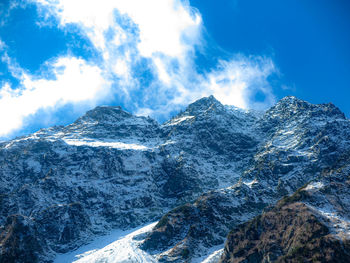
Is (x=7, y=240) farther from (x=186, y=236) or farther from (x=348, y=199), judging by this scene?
(x=348, y=199)

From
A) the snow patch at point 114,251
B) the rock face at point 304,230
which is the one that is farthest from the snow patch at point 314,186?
the snow patch at point 114,251

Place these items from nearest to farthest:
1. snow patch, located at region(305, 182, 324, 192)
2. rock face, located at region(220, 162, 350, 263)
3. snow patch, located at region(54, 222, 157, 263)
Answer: rock face, located at region(220, 162, 350, 263)
snow patch, located at region(305, 182, 324, 192)
snow patch, located at region(54, 222, 157, 263)

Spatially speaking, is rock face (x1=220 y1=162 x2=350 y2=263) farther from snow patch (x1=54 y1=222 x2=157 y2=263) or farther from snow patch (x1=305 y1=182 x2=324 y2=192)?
snow patch (x1=54 y1=222 x2=157 y2=263)

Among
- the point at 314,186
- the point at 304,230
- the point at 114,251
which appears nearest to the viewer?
the point at 304,230

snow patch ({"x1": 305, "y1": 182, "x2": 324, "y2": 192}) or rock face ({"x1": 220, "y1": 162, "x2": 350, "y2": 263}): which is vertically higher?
snow patch ({"x1": 305, "y1": 182, "x2": 324, "y2": 192})

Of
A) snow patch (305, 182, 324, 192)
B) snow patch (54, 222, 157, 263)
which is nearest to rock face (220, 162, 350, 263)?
snow patch (305, 182, 324, 192)

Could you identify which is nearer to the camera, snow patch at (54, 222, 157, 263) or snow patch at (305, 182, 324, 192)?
snow patch at (305, 182, 324, 192)

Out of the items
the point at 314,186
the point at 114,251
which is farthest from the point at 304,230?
the point at 114,251

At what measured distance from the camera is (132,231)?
198875 millimetres

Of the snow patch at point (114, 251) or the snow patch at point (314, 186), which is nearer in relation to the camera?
the snow patch at point (314, 186)

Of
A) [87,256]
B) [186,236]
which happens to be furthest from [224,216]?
[87,256]

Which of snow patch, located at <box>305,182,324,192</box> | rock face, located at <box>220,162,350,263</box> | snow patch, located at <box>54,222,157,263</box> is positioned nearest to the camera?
rock face, located at <box>220,162,350,263</box>

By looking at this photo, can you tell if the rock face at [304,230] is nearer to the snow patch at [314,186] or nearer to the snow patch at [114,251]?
the snow patch at [314,186]

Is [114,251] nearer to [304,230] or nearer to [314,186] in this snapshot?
[304,230]
